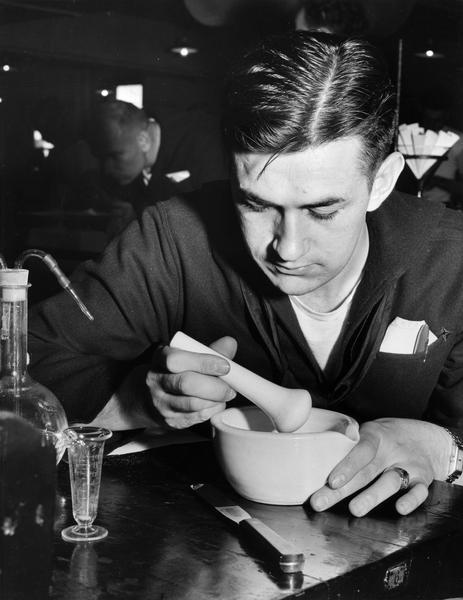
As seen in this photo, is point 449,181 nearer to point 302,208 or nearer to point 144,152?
point 144,152

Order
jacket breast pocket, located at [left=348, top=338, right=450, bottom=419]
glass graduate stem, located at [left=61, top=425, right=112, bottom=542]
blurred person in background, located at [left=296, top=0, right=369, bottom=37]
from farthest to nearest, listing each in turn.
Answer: blurred person in background, located at [left=296, top=0, right=369, bottom=37], jacket breast pocket, located at [left=348, top=338, right=450, bottom=419], glass graduate stem, located at [left=61, top=425, right=112, bottom=542]

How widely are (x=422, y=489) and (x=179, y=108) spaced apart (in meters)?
2.93

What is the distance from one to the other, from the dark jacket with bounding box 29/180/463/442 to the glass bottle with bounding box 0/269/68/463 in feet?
1.77

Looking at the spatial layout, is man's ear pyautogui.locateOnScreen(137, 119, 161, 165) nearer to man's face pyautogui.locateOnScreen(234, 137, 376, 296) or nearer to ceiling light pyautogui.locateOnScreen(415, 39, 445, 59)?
ceiling light pyautogui.locateOnScreen(415, 39, 445, 59)

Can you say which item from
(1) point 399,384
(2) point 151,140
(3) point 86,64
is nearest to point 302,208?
(1) point 399,384

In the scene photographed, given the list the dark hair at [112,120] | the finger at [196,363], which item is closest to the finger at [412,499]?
the finger at [196,363]

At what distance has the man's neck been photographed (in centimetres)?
180

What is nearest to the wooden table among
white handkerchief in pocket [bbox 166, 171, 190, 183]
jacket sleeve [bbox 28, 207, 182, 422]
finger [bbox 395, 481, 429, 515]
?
finger [bbox 395, 481, 429, 515]

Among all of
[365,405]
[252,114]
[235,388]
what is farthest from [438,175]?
[235,388]

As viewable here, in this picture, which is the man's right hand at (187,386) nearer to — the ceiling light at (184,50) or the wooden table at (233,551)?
the wooden table at (233,551)

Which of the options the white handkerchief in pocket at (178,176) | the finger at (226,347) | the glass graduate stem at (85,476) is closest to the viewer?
the glass graduate stem at (85,476)

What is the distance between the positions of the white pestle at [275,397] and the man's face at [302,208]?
11.5 inches

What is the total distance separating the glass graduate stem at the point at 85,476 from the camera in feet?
3.35

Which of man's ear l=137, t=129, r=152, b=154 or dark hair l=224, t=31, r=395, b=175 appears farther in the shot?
man's ear l=137, t=129, r=152, b=154
